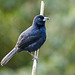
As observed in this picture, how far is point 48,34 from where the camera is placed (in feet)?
25.3

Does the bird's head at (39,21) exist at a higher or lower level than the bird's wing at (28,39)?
higher

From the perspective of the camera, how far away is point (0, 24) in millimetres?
8359

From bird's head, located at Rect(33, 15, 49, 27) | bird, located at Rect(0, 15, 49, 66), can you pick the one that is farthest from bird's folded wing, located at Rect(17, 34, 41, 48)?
bird's head, located at Rect(33, 15, 49, 27)

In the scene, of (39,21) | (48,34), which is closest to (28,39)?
(39,21)

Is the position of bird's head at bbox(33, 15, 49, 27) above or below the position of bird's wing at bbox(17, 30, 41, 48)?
above

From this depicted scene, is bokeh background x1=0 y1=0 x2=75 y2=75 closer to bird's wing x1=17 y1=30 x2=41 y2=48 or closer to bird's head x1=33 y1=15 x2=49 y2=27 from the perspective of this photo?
bird's wing x1=17 y1=30 x2=41 y2=48

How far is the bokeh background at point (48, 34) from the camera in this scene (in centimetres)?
699

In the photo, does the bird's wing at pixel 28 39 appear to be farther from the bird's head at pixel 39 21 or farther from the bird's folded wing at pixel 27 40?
the bird's head at pixel 39 21

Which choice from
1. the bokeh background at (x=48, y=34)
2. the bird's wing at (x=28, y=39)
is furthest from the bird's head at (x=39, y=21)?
the bokeh background at (x=48, y=34)

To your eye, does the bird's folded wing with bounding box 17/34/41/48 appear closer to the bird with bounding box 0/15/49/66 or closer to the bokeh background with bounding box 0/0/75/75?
the bird with bounding box 0/15/49/66

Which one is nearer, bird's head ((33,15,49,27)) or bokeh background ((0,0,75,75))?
bird's head ((33,15,49,27))

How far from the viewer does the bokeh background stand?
6.99 metres

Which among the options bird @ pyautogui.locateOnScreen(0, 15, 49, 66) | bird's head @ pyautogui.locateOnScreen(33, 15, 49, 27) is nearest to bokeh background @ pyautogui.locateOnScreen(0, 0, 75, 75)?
bird @ pyautogui.locateOnScreen(0, 15, 49, 66)

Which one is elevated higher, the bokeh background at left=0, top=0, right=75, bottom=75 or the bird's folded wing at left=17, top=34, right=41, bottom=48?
the bokeh background at left=0, top=0, right=75, bottom=75
